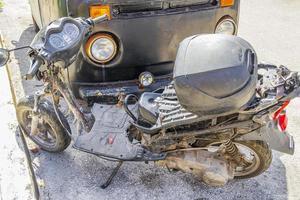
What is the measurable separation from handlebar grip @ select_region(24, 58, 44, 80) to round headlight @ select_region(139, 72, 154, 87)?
0.99 meters

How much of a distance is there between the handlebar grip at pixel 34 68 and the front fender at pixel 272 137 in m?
1.44

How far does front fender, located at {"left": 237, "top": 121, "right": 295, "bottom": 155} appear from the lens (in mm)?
2408

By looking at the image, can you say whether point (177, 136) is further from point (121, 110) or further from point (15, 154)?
point (15, 154)

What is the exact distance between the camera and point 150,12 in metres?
3.04

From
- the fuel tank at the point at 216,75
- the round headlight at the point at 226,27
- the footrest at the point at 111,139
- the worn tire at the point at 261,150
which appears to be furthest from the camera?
the round headlight at the point at 226,27

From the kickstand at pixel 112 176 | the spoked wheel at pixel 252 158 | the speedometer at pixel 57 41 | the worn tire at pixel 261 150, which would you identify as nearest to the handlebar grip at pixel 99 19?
the speedometer at pixel 57 41

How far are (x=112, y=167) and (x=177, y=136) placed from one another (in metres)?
0.89

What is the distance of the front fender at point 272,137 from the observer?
7.90 ft

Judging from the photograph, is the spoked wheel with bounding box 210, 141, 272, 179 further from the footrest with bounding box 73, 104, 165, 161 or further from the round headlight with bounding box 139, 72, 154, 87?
the round headlight with bounding box 139, 72, 154, 87

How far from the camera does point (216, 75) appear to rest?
2051 millimetres

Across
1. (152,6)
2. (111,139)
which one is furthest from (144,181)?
(152,6)

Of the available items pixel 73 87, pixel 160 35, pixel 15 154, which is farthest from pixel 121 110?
pixel 15 154

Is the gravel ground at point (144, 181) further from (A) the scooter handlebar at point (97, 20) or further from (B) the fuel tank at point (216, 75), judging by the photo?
(A) the scooter handlebar at point (97, 20)

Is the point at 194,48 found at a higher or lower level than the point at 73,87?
higher
